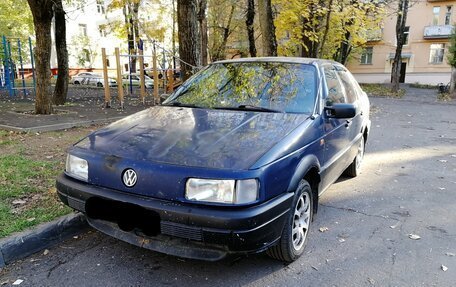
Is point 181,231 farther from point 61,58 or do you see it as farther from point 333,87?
point 61,58

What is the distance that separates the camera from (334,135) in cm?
389

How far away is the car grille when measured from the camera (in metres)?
2.44

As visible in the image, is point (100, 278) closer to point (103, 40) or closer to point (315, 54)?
point (315, 54)

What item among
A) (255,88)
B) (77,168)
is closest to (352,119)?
(255,88)

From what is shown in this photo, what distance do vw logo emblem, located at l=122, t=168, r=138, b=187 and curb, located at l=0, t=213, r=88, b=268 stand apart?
46.3 inches

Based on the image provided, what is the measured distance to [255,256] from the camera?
315 cm

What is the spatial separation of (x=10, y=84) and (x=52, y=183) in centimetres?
1414

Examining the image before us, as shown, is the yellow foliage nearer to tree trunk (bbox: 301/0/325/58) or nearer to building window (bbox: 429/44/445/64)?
tree trunk (bbox: 301/0/325/58)

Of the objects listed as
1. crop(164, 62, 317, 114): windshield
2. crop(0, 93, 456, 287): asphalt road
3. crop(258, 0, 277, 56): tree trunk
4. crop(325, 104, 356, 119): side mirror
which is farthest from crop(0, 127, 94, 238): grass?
crop(258, 0, 277, 56): tree trunk

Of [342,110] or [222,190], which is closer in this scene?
[222,190]

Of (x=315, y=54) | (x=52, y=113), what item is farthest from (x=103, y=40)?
(x=52, y=113)

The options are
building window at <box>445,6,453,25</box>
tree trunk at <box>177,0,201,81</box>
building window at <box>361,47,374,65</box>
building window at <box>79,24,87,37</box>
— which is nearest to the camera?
tree trunk at <box>177,0,201,81</box>

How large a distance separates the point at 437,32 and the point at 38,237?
136 feet

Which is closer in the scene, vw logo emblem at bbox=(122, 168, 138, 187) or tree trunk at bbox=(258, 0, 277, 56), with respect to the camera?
vw logo emblem at bbox=(122, 168, 138, 187)
